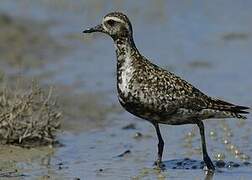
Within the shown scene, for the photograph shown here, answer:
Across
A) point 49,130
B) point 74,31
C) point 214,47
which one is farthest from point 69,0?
point 49,130

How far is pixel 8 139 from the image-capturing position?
13.2 metres

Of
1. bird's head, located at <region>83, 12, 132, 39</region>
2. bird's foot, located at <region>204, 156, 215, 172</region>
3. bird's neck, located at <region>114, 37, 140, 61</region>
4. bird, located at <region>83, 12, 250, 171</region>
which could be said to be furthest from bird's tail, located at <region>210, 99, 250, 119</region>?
bird's head, located at <region>83, 12, 132, 39</region>

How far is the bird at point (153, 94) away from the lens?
11.8 m

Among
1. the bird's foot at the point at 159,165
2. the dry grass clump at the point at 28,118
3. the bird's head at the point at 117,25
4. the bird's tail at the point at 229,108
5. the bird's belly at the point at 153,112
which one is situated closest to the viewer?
the bird's belly at the point at 153,112

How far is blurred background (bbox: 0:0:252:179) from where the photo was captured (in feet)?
41.9

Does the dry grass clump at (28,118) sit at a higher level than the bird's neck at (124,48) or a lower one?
lower

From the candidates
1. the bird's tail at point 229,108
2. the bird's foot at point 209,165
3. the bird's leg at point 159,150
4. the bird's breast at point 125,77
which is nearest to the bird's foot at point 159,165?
the bird's leg at point 159,150

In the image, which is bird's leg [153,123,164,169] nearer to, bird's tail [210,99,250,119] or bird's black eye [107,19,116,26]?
bird's tail [210,99,250,119]

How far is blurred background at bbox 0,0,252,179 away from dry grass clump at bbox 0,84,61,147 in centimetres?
19

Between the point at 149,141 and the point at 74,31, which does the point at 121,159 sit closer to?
the point at 149,141

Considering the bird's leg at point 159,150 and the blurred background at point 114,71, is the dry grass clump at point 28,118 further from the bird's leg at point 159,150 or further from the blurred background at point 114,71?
the bird's leg at point 159,150

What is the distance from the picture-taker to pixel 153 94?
38.7 feet

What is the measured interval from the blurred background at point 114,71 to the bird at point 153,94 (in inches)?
26.2

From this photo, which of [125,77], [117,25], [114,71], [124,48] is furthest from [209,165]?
[114,71]
